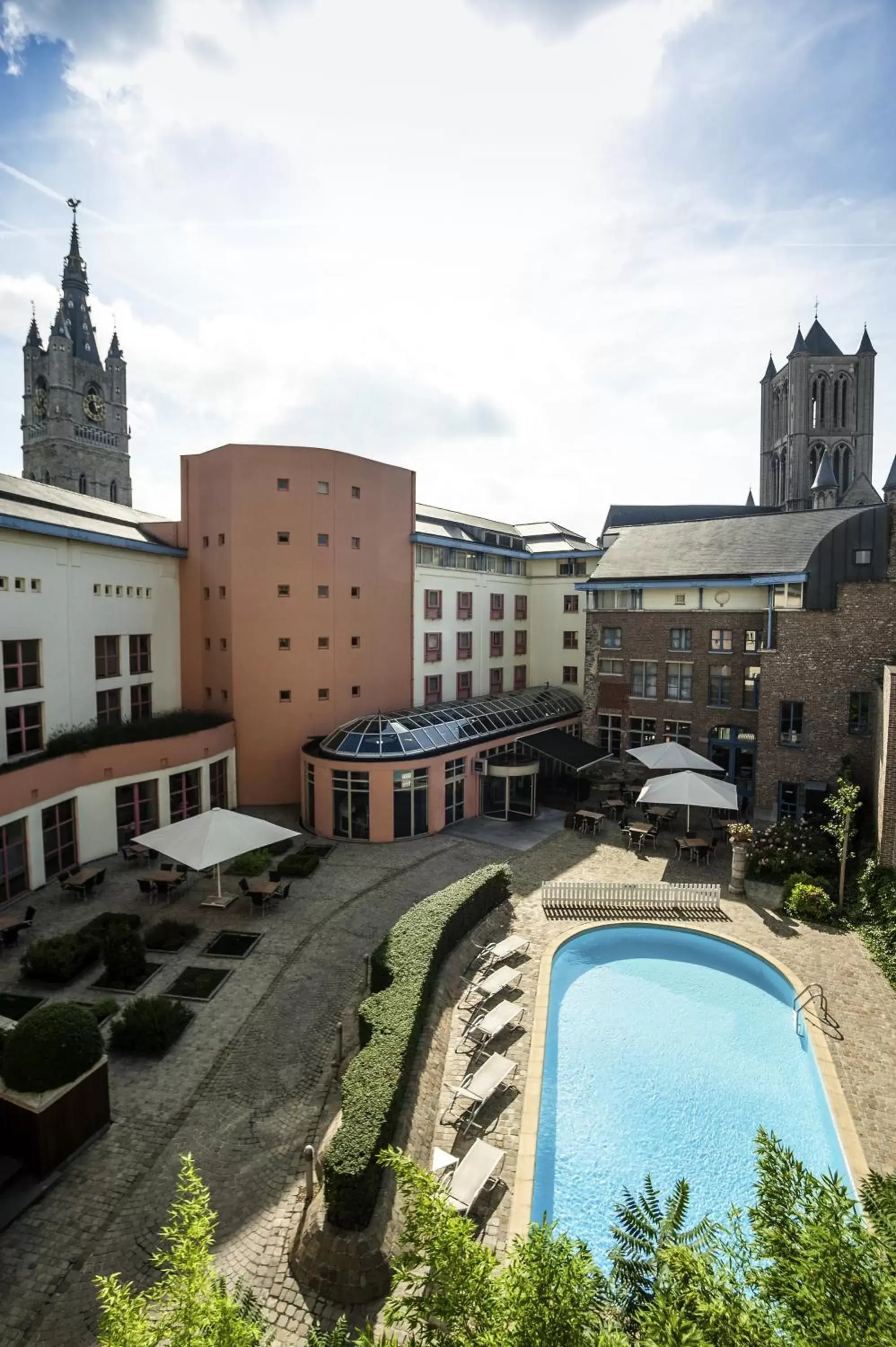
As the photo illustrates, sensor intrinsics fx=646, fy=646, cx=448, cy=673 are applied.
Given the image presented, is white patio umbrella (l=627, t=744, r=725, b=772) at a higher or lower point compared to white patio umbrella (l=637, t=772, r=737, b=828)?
higher

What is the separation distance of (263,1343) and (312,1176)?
6.81 feet

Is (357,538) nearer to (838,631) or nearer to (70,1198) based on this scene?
(838,631)

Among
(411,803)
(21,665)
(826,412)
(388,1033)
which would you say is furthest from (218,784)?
(826,412)

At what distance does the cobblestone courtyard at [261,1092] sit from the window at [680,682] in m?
11.3

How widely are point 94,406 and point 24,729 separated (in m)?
56.0

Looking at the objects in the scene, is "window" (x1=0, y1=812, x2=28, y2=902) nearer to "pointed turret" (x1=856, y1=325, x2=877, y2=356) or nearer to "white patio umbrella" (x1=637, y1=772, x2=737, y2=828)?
"white patio umbrella" (x1=637, y1=772, x2=737, y2=828)

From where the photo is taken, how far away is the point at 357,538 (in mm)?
29078

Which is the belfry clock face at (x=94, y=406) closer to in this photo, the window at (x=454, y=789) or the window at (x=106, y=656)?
the window at (x=106, y=656)

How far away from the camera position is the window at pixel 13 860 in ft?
60.7

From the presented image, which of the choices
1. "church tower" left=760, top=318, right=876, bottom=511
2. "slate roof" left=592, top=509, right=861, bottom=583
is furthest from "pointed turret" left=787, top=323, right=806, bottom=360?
"slate roof" left=592, top=509, right=861, bottom=583

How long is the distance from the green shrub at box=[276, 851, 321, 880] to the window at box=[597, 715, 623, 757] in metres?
15.4

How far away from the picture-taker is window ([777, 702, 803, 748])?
2483 cm

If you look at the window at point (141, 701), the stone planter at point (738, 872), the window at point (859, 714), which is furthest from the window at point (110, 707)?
the window at point (859, 714)

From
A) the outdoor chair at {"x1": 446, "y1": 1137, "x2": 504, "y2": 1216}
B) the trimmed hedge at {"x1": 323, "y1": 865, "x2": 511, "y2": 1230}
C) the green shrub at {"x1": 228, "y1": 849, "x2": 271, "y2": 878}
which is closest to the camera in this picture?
the trimmed hedge at {"x1": 323, "y1": 865, "x2": 511, "y2": 1230}
